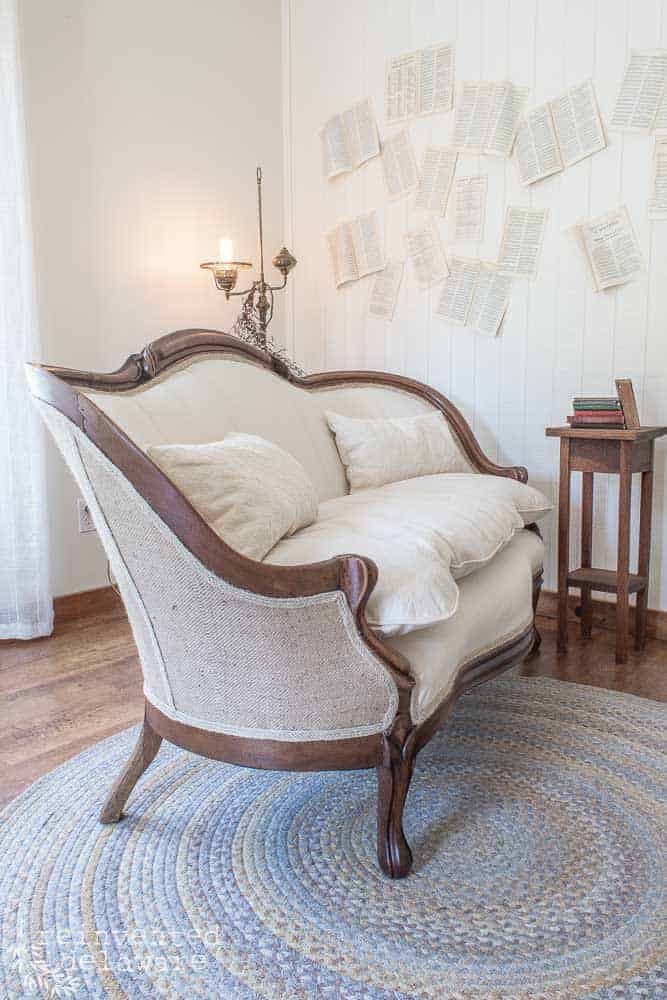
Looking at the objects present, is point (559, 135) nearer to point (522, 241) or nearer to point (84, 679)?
point (522, 241)

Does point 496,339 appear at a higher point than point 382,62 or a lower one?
lower

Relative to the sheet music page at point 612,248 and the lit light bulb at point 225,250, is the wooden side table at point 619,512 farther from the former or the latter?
the lit light bulb at point 225,250

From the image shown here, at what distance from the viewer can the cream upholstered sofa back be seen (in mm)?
1734

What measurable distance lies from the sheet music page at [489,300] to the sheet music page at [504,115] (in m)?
0.41

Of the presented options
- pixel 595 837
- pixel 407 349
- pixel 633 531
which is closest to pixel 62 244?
pixel 407 349

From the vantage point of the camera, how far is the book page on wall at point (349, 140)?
3.32 m

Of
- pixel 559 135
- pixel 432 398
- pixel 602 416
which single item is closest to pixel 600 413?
pixel 602 416

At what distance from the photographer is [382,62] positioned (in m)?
3.26

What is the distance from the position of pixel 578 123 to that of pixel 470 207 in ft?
1.54

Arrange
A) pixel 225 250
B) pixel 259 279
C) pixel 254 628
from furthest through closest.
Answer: pixel 259 279 < pixel 225 250 < pixel 254 628

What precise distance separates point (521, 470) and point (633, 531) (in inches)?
19.5

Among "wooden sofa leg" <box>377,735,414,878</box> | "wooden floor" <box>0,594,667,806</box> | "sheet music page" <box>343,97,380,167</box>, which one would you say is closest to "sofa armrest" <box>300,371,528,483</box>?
"wooden floor" <box>0,594,667,806</box>

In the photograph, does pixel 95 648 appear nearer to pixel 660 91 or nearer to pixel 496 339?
pixel 496 339

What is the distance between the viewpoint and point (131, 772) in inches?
62.4
